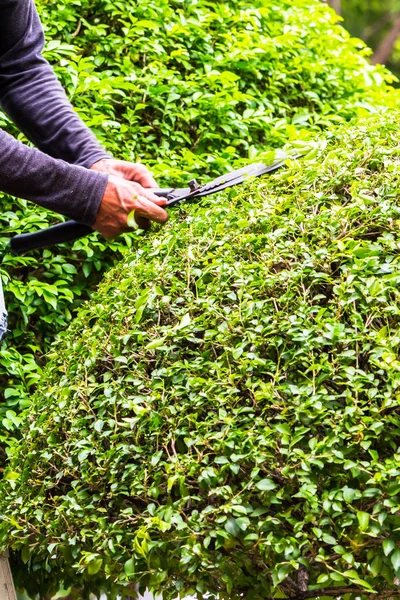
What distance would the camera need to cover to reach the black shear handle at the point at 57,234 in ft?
9.21

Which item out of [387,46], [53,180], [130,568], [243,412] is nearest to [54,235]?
[53,180]

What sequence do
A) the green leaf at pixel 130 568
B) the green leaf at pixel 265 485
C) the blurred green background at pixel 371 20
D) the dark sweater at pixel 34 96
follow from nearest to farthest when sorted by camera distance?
the green leaf at pixel 265 485
the green leaf at pixel 130 568
the dark sweater at pixel 34 96
the blurred green background at pixel 371 20

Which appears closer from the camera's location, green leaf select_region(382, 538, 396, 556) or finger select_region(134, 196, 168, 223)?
green leaf select_region(382, 538, 396, 556)

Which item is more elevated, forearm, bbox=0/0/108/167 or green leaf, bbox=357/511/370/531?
forearm, bbox=0/0/108/167

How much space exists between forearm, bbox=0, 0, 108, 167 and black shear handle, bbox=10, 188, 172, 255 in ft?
0.96

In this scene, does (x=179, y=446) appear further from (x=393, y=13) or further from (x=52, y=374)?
(x=393, y=13)

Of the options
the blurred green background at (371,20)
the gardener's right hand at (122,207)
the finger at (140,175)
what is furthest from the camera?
the blurred green background at (371,20)

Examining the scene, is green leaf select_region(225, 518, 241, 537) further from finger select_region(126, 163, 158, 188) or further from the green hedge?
finger select_region(126, 163, 158, 188)

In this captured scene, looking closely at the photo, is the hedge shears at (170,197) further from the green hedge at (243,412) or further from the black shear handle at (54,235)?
the green hedge at (243,412)

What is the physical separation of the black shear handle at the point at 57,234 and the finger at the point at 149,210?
0.44 feet

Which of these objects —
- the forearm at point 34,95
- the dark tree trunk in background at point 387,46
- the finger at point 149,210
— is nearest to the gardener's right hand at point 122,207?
the finger at point 149,210

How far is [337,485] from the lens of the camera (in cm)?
195

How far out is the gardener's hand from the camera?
114 inches

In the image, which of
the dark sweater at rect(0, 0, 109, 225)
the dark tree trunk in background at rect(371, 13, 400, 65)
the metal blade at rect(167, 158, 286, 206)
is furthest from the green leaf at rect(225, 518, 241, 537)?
the dark tree trunk in background at rect(371, 13, 400, 65)
